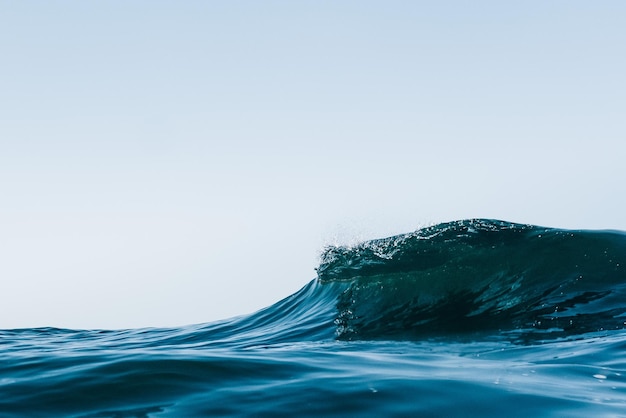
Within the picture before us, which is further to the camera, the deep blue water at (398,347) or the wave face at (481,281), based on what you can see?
the wave face at (481,281)

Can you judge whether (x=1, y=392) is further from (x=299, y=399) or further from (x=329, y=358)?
(x=329, y=358)

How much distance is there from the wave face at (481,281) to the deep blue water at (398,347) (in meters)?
0.04

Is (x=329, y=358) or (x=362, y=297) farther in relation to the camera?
(x=362, y=297)

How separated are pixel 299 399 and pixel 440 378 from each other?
5.26ft

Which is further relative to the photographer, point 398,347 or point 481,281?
point 481,281

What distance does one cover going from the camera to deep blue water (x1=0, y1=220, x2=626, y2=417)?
5.09 metres

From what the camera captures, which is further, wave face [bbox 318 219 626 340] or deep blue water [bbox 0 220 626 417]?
wave face [bbox 318 219 626 340]

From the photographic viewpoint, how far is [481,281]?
1257 centimetres

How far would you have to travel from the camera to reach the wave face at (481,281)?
34.4ft

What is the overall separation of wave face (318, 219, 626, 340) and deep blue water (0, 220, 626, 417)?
4 centimetres

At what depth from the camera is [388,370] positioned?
6359 millimetres

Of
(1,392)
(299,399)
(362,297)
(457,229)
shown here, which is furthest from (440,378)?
(457,229)

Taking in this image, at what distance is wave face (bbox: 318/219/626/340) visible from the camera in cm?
1048

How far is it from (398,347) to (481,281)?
15.0 ft
